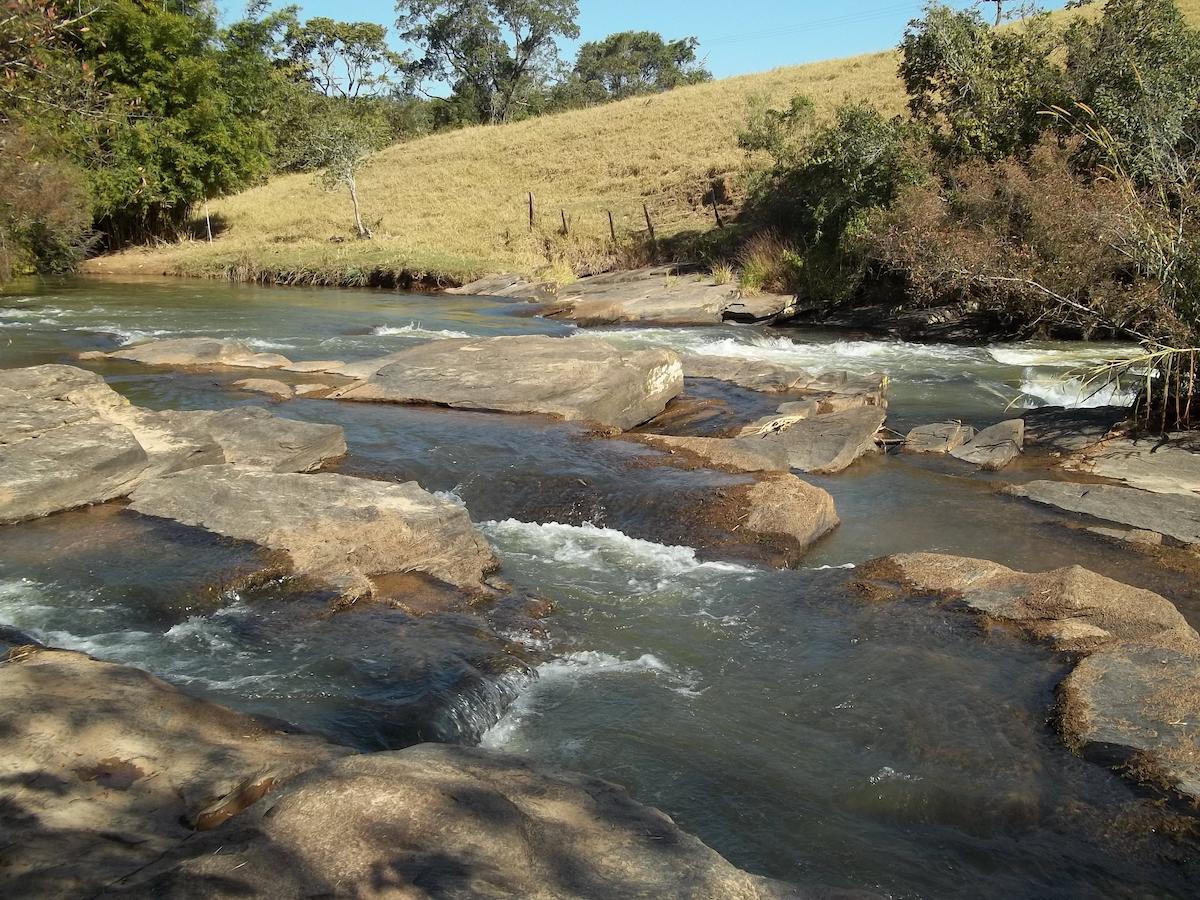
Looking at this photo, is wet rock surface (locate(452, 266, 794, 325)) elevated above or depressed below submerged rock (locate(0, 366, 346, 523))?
above

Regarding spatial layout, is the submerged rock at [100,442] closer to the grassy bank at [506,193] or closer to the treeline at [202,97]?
the treeline at [202,97]

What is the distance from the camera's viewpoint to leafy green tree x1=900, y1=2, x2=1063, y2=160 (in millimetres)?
20781

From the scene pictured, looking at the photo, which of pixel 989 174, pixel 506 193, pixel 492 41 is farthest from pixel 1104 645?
pixel 492 41

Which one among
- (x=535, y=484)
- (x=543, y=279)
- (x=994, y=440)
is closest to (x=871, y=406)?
(x=994, y=440)

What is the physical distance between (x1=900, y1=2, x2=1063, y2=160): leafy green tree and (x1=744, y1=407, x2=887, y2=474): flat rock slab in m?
12.0

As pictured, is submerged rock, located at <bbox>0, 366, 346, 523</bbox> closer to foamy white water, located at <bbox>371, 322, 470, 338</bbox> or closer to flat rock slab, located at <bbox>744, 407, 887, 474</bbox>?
→ flat rock slab, located at <bbox>744, 407, 887, 474</bbox>

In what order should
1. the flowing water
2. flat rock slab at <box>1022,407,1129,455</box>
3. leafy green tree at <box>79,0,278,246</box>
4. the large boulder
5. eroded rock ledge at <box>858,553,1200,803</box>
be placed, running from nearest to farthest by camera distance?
the flowing water
eroded rock ledge at <box>858,553,1200,803</box>
the large boulder
flat rock slab at <box>1022,407,1129,455</box>
leafy green tree at <box>79,0,278,246</box>

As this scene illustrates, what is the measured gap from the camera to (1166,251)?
1027cm

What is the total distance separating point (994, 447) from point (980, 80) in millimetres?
13647

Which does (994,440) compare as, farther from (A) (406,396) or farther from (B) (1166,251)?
(A) (406,396)

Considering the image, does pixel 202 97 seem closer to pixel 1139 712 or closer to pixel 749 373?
pixel 749 373

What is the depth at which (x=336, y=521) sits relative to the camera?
7191mm

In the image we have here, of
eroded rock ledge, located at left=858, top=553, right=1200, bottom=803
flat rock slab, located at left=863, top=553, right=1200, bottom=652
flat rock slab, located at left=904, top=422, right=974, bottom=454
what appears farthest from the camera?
flat rock slab, located at left=904, top=422, right=974, bottom=454

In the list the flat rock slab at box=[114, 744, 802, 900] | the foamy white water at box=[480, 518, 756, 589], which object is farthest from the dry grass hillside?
the flat rock slab at box=[114, 744, 802, 900]
